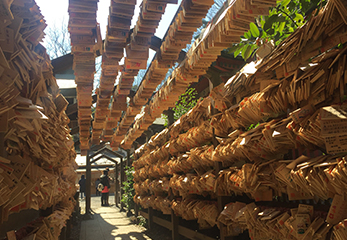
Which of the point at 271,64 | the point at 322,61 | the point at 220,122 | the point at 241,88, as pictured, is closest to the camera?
the point at 322,61

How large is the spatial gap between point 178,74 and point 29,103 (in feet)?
6.42

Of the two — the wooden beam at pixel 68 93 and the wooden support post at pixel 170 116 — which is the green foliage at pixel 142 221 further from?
the wooden beam at pixel 68 93

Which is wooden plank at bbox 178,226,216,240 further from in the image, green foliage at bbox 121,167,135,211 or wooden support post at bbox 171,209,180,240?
green foliage at bbox 121,167,135,211

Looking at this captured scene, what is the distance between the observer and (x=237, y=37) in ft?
7.21

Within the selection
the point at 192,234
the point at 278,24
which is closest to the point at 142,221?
the point at 192,234

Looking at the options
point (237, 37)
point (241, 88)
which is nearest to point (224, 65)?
point (241, 88)

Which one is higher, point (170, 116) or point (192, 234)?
point (170, 116)

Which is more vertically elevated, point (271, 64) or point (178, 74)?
point (178, 74)

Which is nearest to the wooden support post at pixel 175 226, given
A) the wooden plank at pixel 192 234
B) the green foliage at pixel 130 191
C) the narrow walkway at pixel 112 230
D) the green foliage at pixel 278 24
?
the wooden plank at pixel 192 234

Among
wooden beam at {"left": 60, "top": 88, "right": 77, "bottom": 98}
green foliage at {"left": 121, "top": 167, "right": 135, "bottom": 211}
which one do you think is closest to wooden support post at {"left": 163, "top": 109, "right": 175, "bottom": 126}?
wooden beam at {"left": 60, "top": 88, "right": 77, "bottom": 98}

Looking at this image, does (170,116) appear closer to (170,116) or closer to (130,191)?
(170,116)

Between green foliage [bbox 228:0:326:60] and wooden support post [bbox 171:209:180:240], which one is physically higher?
green foliage [bbox 228:0:326:60]

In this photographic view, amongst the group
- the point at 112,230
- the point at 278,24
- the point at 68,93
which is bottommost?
the point at 112,230

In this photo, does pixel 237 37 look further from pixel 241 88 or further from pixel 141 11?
pixel 141 11
